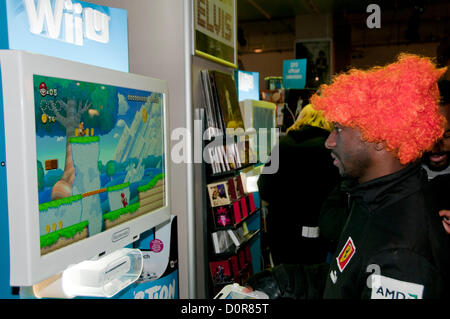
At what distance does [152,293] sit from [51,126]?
1.09 meters

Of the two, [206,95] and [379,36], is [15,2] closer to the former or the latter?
[206,95]

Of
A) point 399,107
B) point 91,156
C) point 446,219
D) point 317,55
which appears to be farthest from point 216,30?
point 317,55

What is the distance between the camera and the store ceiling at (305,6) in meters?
11.4

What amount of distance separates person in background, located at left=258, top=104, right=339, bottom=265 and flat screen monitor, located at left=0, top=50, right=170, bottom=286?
60.3 inches

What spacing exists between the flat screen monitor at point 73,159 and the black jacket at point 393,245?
892 millimetres

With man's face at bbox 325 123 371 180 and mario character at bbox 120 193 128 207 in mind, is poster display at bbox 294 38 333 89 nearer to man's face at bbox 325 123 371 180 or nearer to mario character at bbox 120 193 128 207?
man's face at bbox 325 123 371 180

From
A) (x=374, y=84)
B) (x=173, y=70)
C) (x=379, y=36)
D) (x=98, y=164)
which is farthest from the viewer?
(x=379, y=36)

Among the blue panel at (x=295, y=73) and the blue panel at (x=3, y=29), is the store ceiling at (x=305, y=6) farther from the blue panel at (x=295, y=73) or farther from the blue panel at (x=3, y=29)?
the blue panel at (x=3, y=29)

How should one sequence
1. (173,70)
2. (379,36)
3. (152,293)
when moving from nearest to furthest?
(152,293), (173,70), (379,36)

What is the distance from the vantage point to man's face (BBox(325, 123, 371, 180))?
1.71 meters

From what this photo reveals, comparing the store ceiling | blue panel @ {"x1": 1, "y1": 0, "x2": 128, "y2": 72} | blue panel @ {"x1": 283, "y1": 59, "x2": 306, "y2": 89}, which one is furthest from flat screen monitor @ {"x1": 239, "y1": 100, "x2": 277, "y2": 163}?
the store ceiling

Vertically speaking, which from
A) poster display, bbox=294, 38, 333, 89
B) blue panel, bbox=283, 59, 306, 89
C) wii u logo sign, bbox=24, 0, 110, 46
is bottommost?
wii u logo sign, bbox=24, 0, 110, 46
